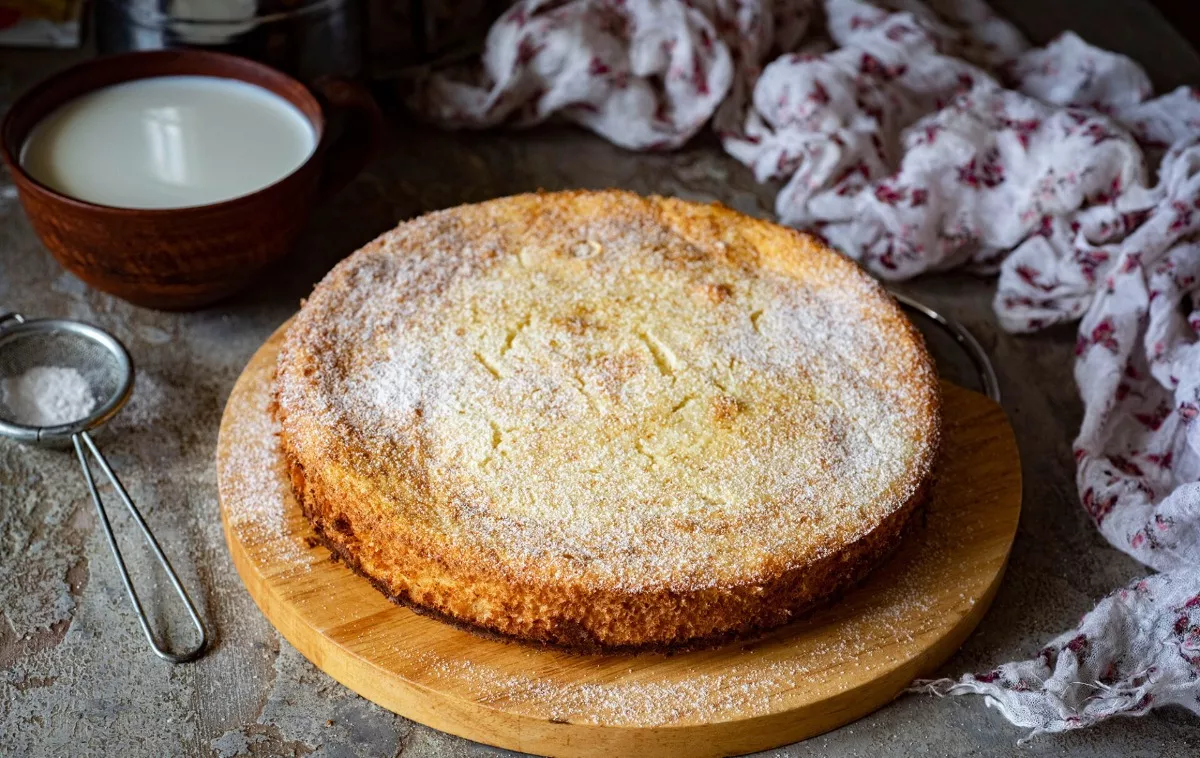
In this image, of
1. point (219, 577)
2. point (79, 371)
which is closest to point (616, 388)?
point (219, 577)

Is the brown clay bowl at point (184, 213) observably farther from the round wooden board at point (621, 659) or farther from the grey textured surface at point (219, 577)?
the round wooden board at point (621, 659)

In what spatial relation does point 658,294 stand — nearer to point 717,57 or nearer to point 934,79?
point 717,57

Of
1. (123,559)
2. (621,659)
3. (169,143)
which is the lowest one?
(123,559)

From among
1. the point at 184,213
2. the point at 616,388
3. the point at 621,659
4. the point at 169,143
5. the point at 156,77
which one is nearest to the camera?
the point at 621,659

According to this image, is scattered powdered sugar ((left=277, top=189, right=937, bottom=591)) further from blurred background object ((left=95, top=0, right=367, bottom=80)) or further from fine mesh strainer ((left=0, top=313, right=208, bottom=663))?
blurred background object ((left=95, top=0, right=367, bottom=80))

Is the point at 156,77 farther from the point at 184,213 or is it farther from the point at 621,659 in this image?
the point at 621,659

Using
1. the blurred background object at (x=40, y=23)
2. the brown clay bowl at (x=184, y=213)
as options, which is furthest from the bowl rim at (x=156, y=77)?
the blurred background object at (x=40, y=23)
